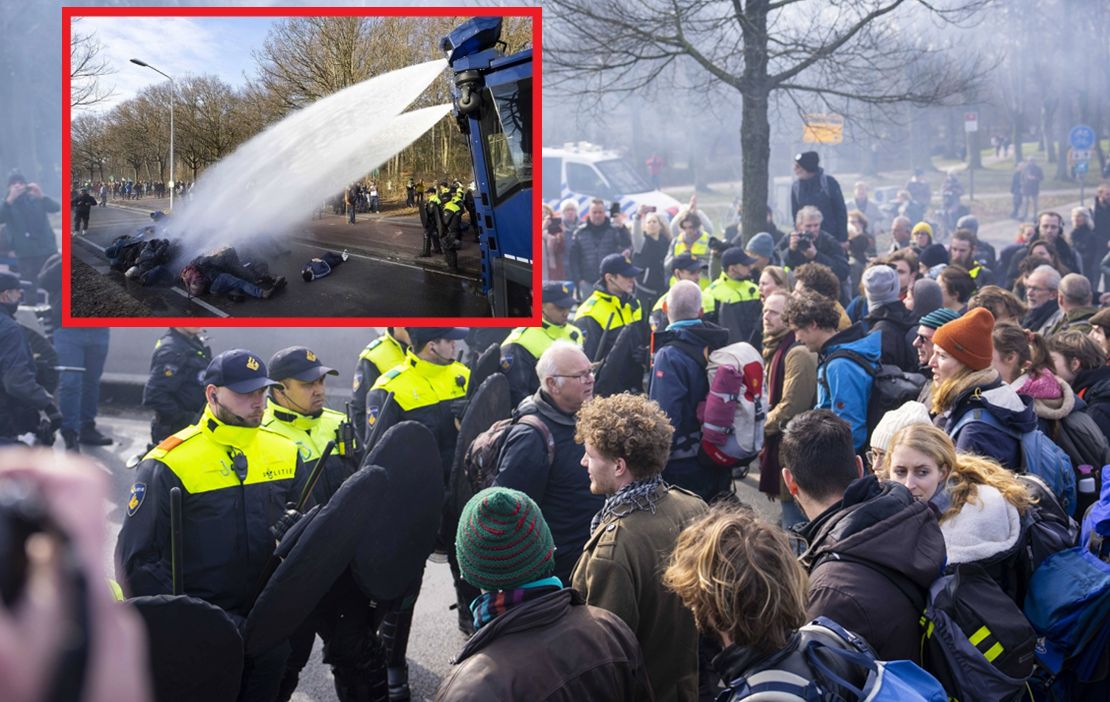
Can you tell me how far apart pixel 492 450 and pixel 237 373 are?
108cm

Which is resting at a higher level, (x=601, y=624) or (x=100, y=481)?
(x=100, y=481)

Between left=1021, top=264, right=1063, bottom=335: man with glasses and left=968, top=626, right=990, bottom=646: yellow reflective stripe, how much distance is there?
466 centimetres

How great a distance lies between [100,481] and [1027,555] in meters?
3.07

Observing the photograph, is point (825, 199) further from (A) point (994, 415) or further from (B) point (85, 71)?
(B) point (85, 71)

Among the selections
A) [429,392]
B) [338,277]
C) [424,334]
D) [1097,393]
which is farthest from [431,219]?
[1097,393]

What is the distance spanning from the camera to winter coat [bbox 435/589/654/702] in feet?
7.75

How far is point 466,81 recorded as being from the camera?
450 centimetres

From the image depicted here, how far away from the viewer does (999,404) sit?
4070 mm

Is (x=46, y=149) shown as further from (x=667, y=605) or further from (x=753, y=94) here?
(x=667, y=605)

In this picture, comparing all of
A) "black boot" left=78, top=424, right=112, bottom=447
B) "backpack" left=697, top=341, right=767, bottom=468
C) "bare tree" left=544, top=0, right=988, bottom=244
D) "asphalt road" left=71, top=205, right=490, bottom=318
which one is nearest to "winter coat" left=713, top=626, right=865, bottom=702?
"asphalt road" left=71, top=205, right=490, bottom=318

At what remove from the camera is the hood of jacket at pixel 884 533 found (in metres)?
2.79

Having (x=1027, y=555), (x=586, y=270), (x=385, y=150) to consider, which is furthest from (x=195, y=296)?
(x=586, y=270)

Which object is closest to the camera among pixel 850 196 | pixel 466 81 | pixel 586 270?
pixel 466 81

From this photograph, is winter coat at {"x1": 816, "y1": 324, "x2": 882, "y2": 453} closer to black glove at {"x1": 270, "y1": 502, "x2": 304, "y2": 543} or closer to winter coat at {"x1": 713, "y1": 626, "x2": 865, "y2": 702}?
black glove at {"x1": 270, "y1": 502, "x2": 304, "y2": 543}
